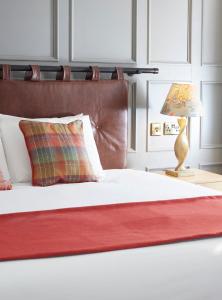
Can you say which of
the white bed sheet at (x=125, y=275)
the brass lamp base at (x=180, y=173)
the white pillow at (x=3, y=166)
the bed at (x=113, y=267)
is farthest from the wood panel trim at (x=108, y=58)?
the white bed sheet at (x=125, y=275)

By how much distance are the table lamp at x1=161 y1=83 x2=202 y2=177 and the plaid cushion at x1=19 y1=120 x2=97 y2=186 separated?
0.82 meters

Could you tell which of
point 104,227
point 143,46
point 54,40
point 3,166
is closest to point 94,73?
point 54,40

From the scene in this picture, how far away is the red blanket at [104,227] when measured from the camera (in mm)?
1758

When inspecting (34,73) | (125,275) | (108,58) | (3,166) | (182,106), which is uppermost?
(108,58)

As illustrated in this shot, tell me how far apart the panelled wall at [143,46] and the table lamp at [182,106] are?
10.8 inches

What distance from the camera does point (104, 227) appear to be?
1.99 meters

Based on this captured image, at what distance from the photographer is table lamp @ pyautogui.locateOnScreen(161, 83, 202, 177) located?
3574mm

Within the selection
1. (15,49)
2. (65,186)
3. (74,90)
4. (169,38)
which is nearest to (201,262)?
(65,186)

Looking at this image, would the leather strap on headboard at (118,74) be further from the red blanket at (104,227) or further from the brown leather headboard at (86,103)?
the red blanket at (104,227)

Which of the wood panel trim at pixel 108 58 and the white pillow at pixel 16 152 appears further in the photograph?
the wood panel trim at pixel 108 58

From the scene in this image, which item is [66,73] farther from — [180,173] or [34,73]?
[180,173]

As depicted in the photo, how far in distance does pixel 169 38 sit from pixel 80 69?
2.63 ft

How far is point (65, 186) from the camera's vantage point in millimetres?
2867

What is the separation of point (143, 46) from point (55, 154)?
1302 millimetres
